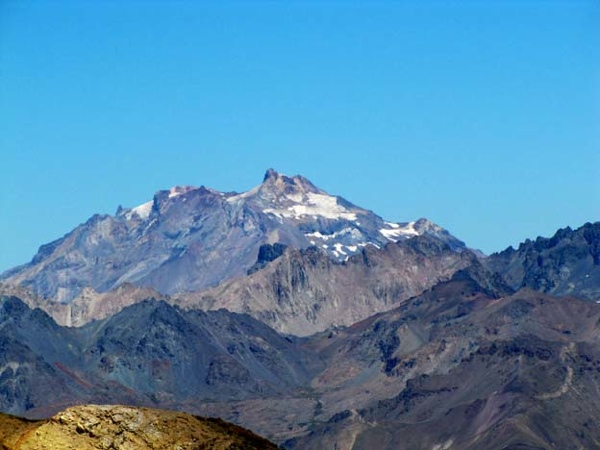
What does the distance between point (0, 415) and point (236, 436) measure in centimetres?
1902

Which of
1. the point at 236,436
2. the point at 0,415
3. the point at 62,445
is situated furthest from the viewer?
the point at 0,415

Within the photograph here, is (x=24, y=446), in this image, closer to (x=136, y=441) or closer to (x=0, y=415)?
(x=136, y=441)

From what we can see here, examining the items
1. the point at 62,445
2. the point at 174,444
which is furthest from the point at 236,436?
the point at 62,445

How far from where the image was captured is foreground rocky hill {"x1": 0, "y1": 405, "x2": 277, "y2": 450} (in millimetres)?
85062

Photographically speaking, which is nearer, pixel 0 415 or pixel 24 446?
pixel 24 446

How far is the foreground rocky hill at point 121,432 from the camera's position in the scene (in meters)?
85.1

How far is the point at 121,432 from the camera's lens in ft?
284

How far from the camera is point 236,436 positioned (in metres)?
94.1

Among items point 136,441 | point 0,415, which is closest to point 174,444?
point 136,441

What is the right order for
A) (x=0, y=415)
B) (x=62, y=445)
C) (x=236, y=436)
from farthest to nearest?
(x=0, y=415)
(x=236, y=436)
(x=62, y=445)

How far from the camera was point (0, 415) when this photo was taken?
4193 inches

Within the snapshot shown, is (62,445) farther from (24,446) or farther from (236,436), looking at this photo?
(236,436)

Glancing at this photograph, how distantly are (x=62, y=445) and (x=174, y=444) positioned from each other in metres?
6.28

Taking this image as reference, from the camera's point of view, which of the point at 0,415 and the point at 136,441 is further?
the point at 0,415
